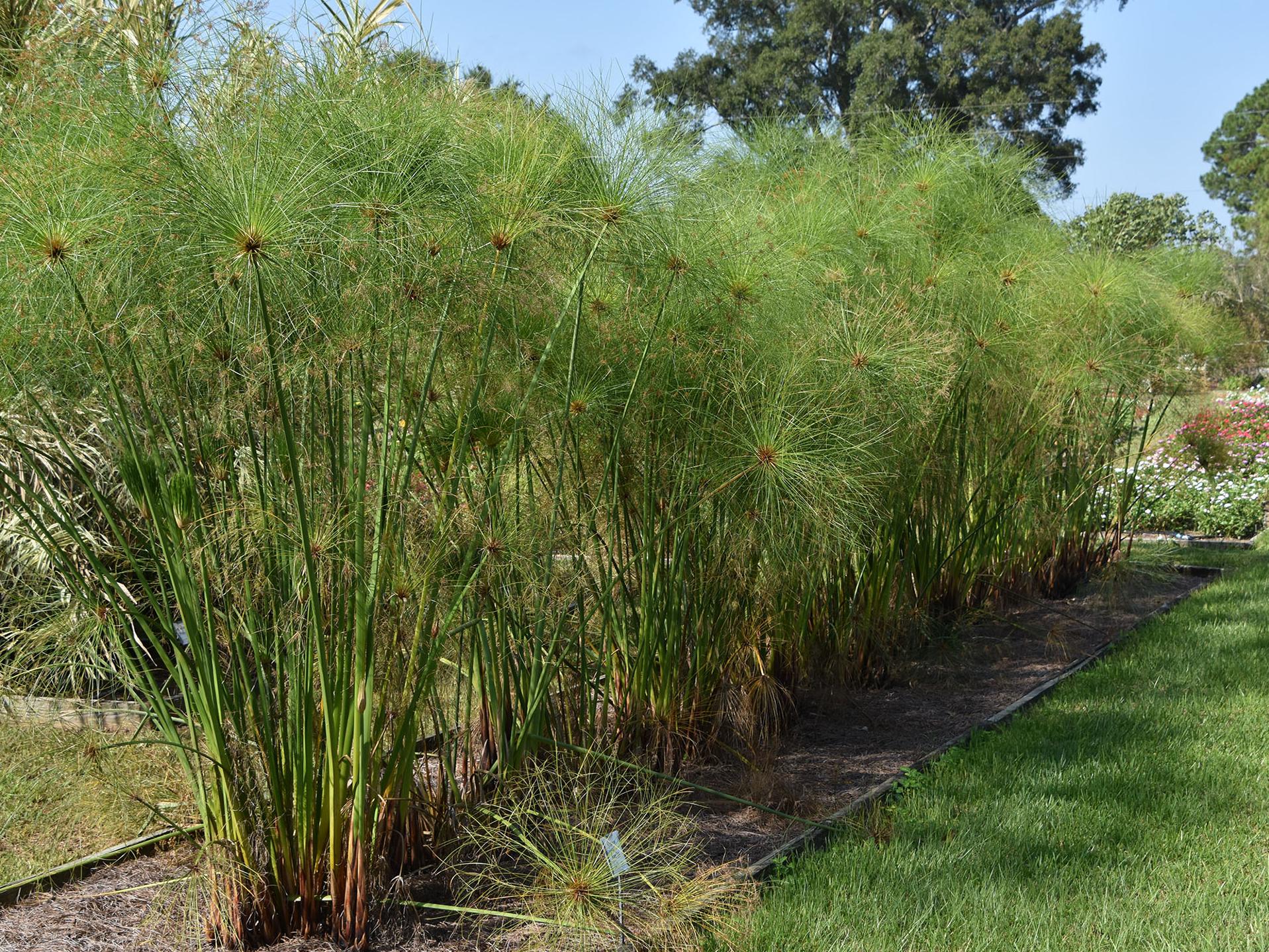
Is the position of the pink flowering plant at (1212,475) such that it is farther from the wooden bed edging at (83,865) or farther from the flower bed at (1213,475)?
the wooden bed edging at (83,865)

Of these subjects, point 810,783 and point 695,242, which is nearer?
point 695,242

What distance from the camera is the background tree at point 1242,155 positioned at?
5172cm

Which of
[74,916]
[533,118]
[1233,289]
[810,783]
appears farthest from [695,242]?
[1233,289]

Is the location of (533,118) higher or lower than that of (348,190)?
higher

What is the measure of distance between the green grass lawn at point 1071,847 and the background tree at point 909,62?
2335cm

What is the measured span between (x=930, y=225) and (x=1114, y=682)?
2.53m

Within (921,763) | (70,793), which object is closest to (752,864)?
(921,763)

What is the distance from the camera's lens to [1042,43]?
2694 cm

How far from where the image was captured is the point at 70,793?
408cm

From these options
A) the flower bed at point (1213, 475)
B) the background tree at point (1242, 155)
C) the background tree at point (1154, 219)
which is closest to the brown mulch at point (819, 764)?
the flower bed at point (1213, 475)

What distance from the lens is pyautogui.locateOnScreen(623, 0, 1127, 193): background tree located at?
26.5 meters

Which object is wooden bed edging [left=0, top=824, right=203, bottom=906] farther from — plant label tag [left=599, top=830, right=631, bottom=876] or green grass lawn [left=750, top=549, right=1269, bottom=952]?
green grass lawn [left=750, top=549, right=1269, bottom=952]

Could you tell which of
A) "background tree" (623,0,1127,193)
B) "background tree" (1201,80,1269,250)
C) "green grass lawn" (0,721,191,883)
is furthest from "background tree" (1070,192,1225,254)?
"background tree" (1201,80,1269,250)

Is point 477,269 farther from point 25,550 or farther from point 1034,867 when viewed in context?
point 25,550
